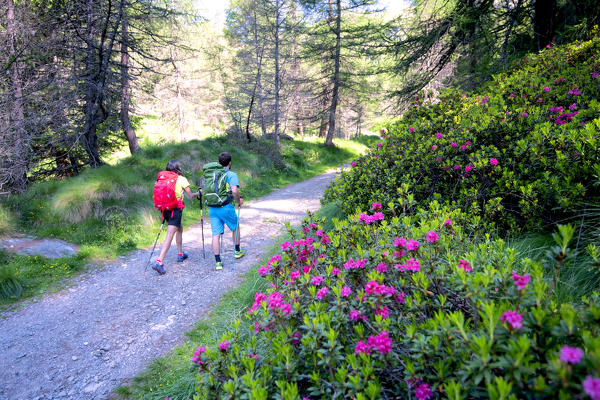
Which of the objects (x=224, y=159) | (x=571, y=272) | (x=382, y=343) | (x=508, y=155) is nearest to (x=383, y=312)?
(x=382, y=343)

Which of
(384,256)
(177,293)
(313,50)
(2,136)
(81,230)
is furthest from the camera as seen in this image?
(313,50)

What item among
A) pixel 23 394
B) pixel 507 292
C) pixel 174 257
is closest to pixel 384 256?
pixel 507 292

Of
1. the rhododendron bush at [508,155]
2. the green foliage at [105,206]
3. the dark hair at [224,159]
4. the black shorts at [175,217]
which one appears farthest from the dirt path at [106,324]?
the rhododendron bush at [508,155]

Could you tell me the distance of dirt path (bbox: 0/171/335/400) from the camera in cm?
327

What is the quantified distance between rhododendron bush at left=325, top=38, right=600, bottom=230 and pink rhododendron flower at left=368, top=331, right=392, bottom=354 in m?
1.79

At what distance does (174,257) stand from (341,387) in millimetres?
5981

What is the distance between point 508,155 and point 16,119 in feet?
33.4

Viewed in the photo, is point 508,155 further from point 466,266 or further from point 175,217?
point 175,217

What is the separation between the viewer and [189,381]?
2711 millimetres

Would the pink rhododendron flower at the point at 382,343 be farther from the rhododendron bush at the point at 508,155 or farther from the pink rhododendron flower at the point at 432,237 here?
the rhododendron bush at the point at 508,155

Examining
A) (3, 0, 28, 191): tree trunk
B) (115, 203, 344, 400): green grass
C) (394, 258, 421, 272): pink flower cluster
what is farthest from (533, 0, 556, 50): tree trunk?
(3, 0, 28, 191): tree trunk

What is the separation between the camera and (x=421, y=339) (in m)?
1.33

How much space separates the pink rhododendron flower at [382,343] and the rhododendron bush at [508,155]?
179 centimetres

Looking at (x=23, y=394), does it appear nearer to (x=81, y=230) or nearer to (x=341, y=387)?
(x=341, y=387)
